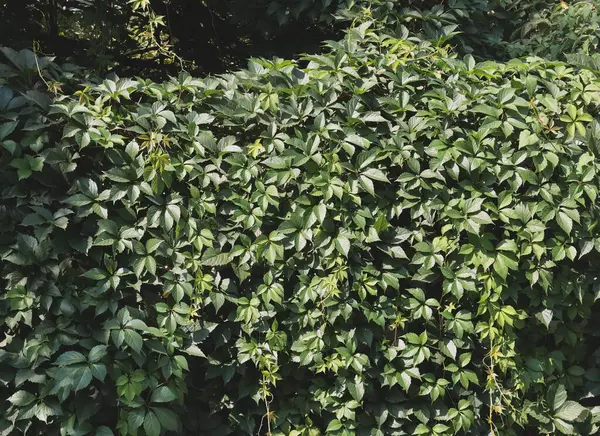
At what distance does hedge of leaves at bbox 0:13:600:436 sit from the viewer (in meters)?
2.48

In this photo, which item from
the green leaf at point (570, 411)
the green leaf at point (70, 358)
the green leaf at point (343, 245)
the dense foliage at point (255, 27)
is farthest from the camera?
the dense foliage at point (255, 27)

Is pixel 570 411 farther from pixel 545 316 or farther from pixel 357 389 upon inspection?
pixel 357 389

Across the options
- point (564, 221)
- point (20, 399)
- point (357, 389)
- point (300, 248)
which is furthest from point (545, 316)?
point (20, 399)

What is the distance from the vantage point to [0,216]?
96.1 inches

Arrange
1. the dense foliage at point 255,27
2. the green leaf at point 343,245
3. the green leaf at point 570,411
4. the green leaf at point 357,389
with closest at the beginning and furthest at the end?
Result: the green leaf at point 343,245, the green leaf at point 357,389, the green leaf at point 570,411, the dense foliage at point 255,27

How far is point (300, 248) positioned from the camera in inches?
101

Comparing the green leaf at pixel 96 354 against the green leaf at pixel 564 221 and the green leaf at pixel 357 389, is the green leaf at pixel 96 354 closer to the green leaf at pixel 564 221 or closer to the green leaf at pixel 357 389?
the green leaf at pixel 357 389

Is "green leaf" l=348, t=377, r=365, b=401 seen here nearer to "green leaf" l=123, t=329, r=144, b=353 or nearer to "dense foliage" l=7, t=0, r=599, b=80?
"green leaf" l=123, t=329, r=144, b=353

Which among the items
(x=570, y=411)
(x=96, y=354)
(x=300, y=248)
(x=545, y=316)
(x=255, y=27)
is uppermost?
(x=255, y=27)

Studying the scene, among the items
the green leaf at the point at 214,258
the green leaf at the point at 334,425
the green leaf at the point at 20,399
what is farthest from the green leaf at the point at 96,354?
the green leaf at the point at 334,425

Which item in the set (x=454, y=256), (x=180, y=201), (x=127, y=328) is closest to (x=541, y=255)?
(x=454, y=256)

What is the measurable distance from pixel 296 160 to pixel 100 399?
1.28m

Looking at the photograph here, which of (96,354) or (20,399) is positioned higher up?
(96,354)

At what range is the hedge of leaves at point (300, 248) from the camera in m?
2.48
